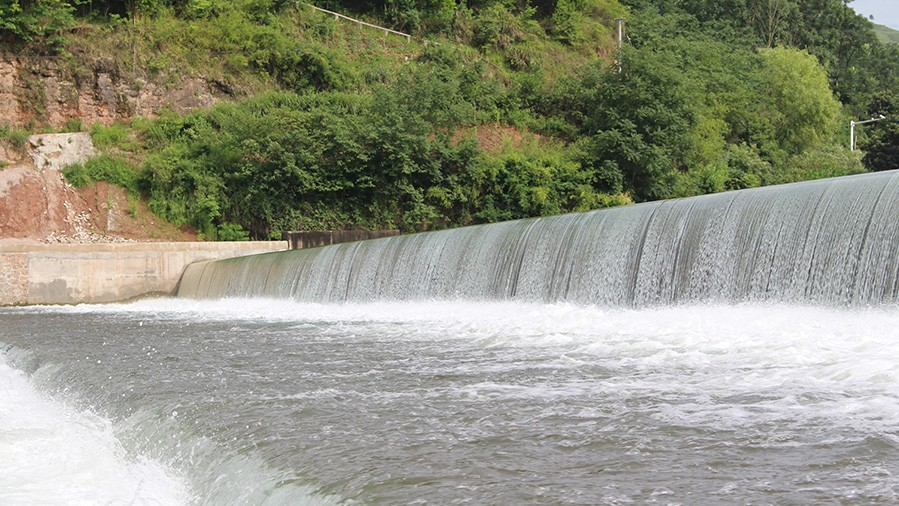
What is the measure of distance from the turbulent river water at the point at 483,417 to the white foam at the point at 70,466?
0.02 meters

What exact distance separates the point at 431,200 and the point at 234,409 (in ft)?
65.8

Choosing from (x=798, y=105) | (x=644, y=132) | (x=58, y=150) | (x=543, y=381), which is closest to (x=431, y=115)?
(x=644, y=132)

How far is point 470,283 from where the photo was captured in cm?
1544

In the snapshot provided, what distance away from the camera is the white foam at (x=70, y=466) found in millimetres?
4465

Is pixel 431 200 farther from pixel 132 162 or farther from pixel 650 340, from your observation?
pixel 650 340

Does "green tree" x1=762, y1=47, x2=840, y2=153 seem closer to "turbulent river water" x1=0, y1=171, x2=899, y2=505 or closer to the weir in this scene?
the weir

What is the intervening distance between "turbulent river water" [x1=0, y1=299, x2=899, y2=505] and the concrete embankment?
12.6m

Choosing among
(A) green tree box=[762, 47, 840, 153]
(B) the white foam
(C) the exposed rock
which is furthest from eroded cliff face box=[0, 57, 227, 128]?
(B) the white foam

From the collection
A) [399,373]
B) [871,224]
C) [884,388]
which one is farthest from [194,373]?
[871,224]

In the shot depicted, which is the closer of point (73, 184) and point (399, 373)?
point (399, 373)

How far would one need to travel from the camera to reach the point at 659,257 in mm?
12250

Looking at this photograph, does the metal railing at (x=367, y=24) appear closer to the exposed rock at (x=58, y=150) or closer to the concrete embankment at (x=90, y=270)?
the exposed rock at (x=58, y=150)

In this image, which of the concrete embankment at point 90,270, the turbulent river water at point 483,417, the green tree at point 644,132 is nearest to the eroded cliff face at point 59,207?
the concrete embankment at point 90,270

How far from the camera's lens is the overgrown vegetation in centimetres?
2548
